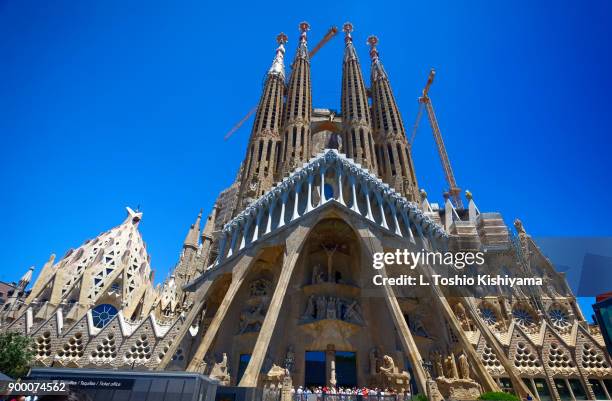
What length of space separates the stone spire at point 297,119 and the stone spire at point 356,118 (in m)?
4.76

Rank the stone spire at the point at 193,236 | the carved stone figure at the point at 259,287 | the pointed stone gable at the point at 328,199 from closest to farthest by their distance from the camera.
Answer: the pointed stone gable at the point at 328,199 < the carved stone figure at the point at 259,287 < the stone spire at the point at 193,236

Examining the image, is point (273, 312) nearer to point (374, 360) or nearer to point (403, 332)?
point (374, 360)

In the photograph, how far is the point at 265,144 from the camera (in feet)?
125

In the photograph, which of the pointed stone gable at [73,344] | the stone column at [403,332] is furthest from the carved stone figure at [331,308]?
the pointed stone gable at [73,344]

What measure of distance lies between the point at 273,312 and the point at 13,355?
49.2 ft

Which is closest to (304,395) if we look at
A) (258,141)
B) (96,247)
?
(258,141)

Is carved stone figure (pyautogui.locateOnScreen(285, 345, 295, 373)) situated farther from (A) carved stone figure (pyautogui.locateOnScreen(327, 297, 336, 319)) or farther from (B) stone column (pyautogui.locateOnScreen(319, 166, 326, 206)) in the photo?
(B) stone column (pyautogui.locateOnScreen(319, 166, 326, 206))

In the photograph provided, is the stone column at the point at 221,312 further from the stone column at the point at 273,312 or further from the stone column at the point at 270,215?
the stone column at the point at 273,312

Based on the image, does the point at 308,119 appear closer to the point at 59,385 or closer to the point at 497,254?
the point at 497,254

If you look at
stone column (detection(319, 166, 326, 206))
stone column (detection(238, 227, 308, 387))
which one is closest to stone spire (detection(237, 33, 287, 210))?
stone column (detection(319, 166, 326, 206))

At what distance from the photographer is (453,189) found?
5744 cm

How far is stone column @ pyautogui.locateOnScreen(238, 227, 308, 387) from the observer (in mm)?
17203

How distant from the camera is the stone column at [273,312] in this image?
17203mm

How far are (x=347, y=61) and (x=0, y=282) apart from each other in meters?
66.9
